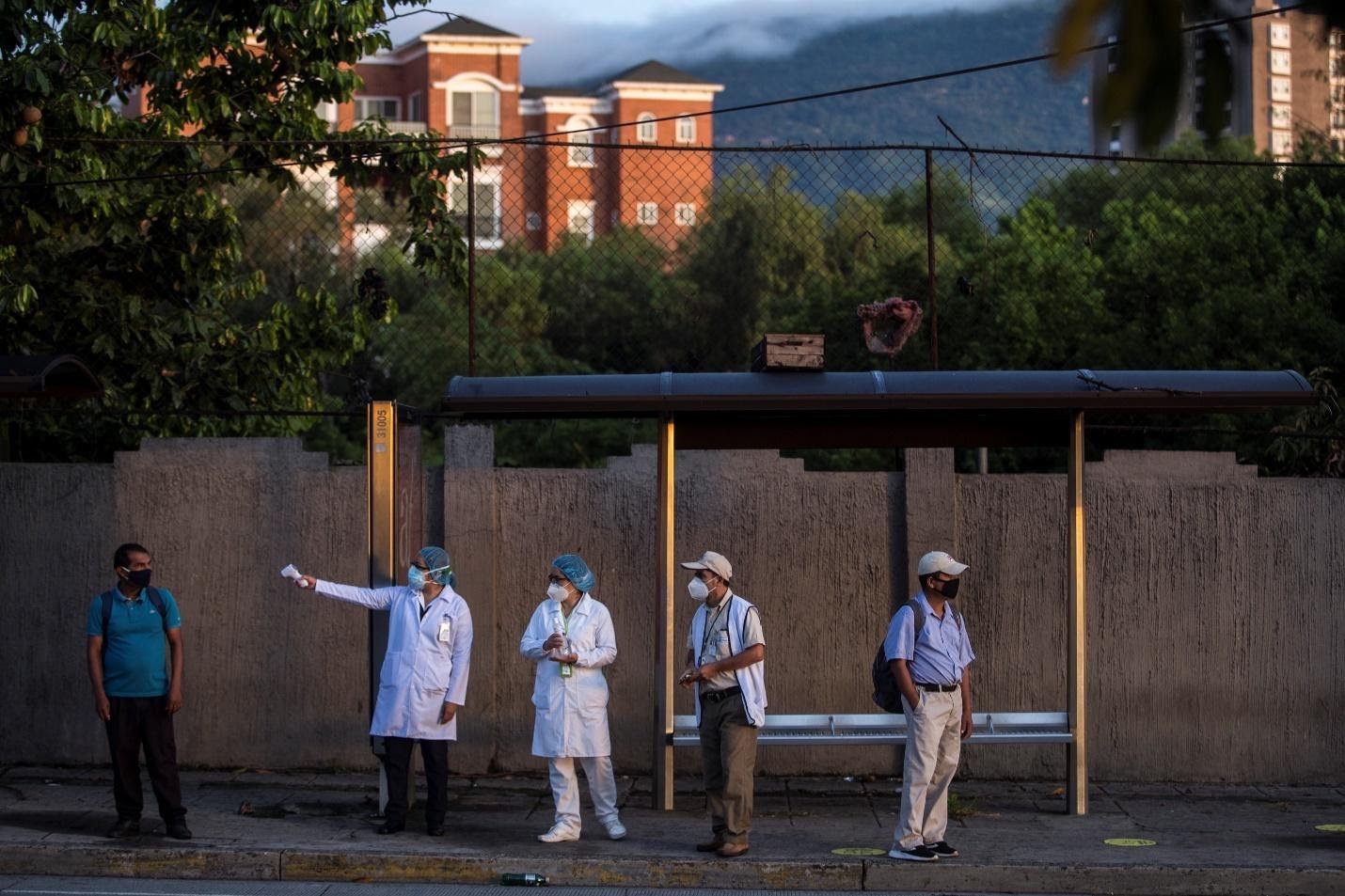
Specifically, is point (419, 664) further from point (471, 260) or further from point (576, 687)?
point (471, 260)

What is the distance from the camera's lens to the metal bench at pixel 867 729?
10.8 m

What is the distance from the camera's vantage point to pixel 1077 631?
429 inches

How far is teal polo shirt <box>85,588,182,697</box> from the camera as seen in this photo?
31.9 ft

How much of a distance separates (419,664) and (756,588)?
125 inches

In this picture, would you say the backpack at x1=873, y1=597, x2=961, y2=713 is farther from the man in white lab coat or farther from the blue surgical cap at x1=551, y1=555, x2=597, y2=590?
the man in white lab coat

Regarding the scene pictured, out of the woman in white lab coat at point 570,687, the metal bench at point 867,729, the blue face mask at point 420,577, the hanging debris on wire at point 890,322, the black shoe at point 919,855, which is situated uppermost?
the hanging debris on wire at point 890,322

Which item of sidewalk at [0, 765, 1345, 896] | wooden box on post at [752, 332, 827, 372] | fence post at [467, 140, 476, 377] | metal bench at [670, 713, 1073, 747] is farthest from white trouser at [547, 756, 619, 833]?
fence post at [467, 140, 476, 377]

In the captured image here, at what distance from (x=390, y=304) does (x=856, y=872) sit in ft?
23.7

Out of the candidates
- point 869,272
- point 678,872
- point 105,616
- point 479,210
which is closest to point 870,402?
point 678,872

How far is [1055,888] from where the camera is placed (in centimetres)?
921

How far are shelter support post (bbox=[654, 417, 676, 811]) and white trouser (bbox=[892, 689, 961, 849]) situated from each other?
1.93 metres

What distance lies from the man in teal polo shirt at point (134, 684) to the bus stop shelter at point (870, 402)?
2.16 m

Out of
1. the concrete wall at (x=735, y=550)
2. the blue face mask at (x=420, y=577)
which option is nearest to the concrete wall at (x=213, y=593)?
the concrete wall at (x=735, y=550)

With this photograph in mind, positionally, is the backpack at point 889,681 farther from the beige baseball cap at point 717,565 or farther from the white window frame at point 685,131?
the white window frame at point 685,131
